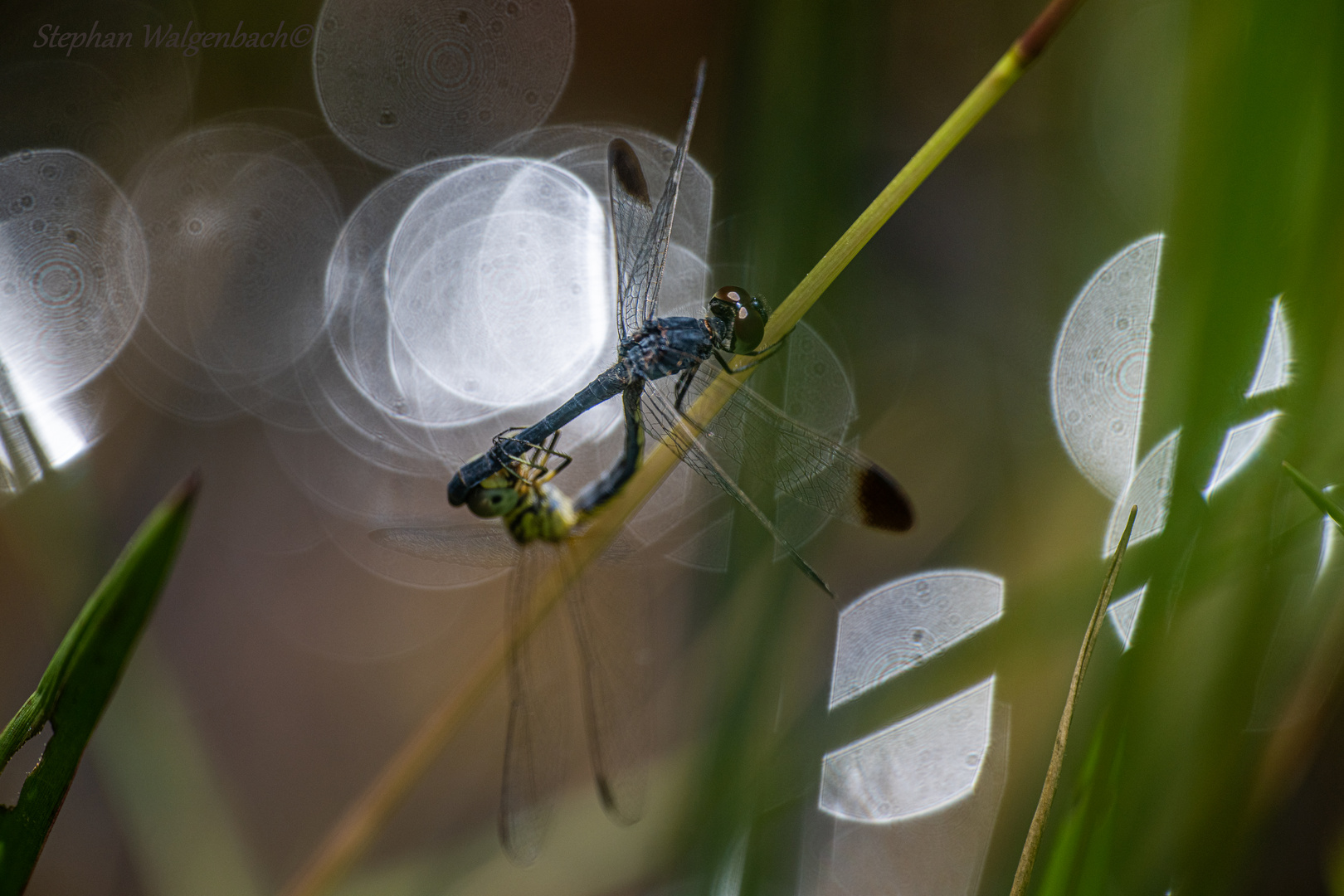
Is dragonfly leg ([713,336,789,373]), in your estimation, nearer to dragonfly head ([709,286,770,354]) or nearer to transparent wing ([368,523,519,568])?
dragonfly head ([709,286,770,354])

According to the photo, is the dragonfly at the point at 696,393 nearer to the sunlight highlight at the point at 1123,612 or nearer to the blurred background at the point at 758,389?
the blurred background at the point at 758,389

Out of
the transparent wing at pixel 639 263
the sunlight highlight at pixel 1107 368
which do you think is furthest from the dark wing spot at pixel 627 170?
the sunlight highlight at pixel 1107 368

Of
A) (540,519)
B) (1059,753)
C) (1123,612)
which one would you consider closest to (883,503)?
(1123,612)

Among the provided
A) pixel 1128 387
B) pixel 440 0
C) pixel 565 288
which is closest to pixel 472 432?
pixel 565 288

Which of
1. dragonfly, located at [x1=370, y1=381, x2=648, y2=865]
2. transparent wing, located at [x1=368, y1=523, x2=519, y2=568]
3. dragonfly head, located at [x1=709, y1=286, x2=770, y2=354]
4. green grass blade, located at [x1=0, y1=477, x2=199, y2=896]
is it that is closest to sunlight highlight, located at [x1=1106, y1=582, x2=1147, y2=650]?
dragonfly head, located at [x1=709, y1=286, x2=770, y2=354]

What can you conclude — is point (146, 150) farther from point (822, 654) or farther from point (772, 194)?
point (822, 654)
